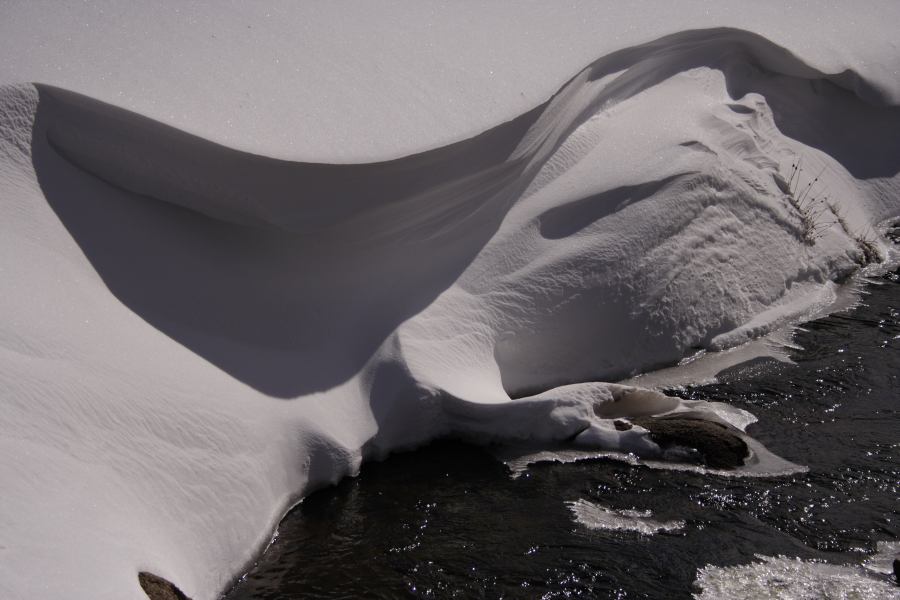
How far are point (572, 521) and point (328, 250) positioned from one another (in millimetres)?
1737

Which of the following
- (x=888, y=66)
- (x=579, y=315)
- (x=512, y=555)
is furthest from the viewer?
(x=888, y=66)

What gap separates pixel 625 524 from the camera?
4203 millimetres

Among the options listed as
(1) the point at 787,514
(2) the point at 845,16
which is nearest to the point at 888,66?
(2) the point at 845,16

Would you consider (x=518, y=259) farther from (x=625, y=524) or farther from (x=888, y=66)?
(x=888, y=66)

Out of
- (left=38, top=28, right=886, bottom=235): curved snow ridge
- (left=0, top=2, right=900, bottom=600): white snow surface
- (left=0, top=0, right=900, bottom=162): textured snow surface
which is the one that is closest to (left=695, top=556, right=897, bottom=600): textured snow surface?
(left=0, top=2, right=900, bottom=600): white snow surface

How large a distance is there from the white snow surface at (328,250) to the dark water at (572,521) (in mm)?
157

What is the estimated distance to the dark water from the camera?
386 centimetres

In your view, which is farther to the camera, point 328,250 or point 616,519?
point 328,250

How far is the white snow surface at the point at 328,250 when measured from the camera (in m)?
3.83

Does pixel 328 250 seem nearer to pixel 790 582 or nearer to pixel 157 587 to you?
pixel 157 587

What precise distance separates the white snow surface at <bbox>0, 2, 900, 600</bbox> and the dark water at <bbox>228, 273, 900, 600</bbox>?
0.16 meters

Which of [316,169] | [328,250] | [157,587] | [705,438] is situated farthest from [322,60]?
[157,587]

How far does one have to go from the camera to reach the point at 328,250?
501 centimetres

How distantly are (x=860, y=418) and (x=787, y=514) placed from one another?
3.28 feet
